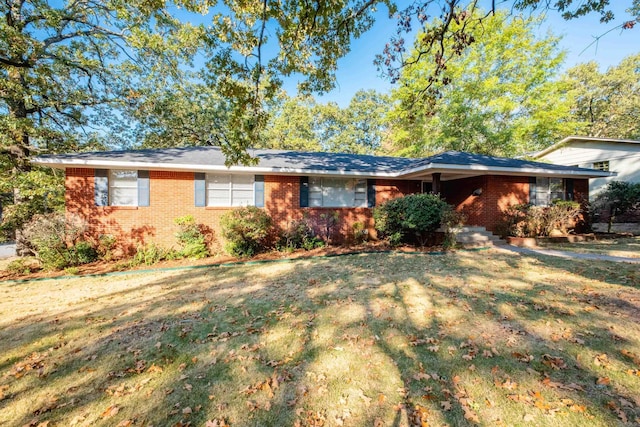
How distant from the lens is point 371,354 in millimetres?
3230

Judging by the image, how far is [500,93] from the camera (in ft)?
58.9

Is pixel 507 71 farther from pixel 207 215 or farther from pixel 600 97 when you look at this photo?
pixel 207 215

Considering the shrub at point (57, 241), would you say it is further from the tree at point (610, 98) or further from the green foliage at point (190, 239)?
the tree at point (610, 98)

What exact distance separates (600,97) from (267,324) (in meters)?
36.7

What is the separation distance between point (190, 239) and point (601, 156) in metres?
23.5

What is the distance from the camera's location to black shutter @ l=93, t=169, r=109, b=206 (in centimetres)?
909

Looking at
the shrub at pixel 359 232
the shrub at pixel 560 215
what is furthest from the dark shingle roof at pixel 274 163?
the shrub at pixel 359 232

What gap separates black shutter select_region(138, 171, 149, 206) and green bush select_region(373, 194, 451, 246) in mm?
8385

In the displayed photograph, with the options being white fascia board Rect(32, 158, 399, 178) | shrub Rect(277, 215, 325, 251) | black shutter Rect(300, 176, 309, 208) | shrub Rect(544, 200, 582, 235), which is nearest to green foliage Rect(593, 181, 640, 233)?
shrub Rect(544, 200, 582, 235)

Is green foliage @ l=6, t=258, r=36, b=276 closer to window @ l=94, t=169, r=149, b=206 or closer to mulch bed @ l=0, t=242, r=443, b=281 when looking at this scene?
mulch bed @ l=0, t=242, r=443, b=281

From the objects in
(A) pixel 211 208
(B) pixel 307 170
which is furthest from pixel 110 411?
(B) pixel 307 170

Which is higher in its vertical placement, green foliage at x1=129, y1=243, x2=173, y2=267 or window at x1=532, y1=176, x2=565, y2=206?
window at x1=532, y1=176, x2=565, y2=206

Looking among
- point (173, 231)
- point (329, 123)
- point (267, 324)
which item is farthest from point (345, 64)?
point (329, 123)

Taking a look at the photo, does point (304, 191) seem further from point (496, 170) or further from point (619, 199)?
point (619, 199)
